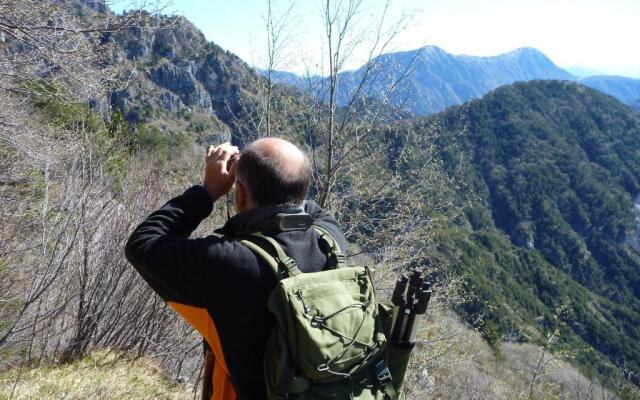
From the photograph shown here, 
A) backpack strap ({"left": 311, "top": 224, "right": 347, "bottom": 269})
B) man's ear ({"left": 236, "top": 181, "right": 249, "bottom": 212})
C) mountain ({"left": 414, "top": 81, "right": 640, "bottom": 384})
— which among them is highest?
man's ear ({"left": 236, "top": 181, "right": 249, "bottom": 212})

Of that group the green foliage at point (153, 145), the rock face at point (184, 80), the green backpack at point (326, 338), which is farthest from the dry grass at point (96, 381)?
the rock face at point (184, 80)

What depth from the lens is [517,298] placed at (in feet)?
228

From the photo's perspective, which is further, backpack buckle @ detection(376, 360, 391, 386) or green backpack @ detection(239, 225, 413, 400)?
backpack buckle @ detection(376, 360, 391, 386)

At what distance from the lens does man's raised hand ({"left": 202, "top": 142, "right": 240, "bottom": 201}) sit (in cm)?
175

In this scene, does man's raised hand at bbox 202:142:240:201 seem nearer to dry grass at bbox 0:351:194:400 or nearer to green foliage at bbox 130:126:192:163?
dry grass at bbox 0:351:194:400

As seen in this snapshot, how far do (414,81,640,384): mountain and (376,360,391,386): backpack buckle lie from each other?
237 ft

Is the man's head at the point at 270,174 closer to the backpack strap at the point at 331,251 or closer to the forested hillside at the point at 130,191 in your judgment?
the backpack strap at the point at 331,251

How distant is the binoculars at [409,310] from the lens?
5.60ft

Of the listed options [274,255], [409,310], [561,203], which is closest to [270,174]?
[274,255]

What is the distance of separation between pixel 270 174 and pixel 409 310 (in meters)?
0.71

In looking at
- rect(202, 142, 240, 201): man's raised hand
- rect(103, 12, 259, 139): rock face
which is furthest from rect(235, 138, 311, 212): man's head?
rect(103, 12, 259, 139): rock face

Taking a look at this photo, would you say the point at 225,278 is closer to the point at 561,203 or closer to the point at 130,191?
the point at 130,191

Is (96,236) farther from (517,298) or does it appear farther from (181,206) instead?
(517,298)

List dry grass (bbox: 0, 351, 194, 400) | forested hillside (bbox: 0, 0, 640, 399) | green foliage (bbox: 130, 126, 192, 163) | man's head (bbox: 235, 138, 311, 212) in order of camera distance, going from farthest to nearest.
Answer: green foliage (bbox: 130, 126, 192, 163)
forested hillside (bbox: 0, 0, 640, 399)
dry grass (bbox: 0, 351, 194, 400)
man's head (bbox: 235, 138, 311, 212)
